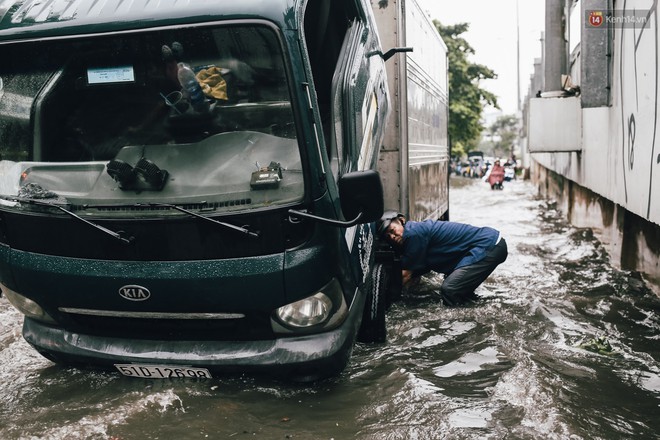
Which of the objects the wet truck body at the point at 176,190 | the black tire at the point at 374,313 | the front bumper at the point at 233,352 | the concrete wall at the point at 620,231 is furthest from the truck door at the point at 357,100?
the concrete wall at the point at 620,231

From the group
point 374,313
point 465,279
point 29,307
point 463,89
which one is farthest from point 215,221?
point 463,89

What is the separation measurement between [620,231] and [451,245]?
325cm

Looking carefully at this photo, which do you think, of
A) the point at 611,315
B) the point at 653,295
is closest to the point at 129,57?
the point at 611,315

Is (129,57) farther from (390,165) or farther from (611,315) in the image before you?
(611,315)

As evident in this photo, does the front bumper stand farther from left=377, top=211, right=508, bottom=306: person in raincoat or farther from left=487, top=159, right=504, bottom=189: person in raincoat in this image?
left=487, top=159, right=504, bottom=189: person in raincoat

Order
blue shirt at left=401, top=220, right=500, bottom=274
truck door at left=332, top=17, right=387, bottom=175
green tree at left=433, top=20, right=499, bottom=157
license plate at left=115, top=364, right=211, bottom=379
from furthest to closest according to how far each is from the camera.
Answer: green tree at left=433, top=20, right=499, bottom=157, blue shirt at left=401, top=220, right=500, bottom=274, truck door at left=332, top=17, right=387, bottom=175, license plate at left=115, top=364, right=211, bottom=379

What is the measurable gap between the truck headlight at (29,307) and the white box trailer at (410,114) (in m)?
3.09

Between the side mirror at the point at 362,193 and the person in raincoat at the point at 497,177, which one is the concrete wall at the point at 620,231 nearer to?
the side mirror at the point at 362,193

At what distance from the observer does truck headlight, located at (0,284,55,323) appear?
3783mm

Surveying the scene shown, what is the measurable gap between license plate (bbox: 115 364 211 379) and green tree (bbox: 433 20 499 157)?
102 feet

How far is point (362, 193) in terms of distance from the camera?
3289 millimetres

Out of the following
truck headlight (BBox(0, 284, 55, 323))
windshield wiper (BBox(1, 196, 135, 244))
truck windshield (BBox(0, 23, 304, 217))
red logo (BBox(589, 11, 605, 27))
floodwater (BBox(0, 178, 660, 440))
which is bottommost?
floodwater (BBox(0, 178, 660, 440))

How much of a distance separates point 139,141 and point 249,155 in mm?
676

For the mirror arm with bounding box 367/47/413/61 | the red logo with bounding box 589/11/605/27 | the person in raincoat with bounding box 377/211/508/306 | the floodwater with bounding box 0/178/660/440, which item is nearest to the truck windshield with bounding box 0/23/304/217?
the floodwater with bounding box 0/178/660/440
